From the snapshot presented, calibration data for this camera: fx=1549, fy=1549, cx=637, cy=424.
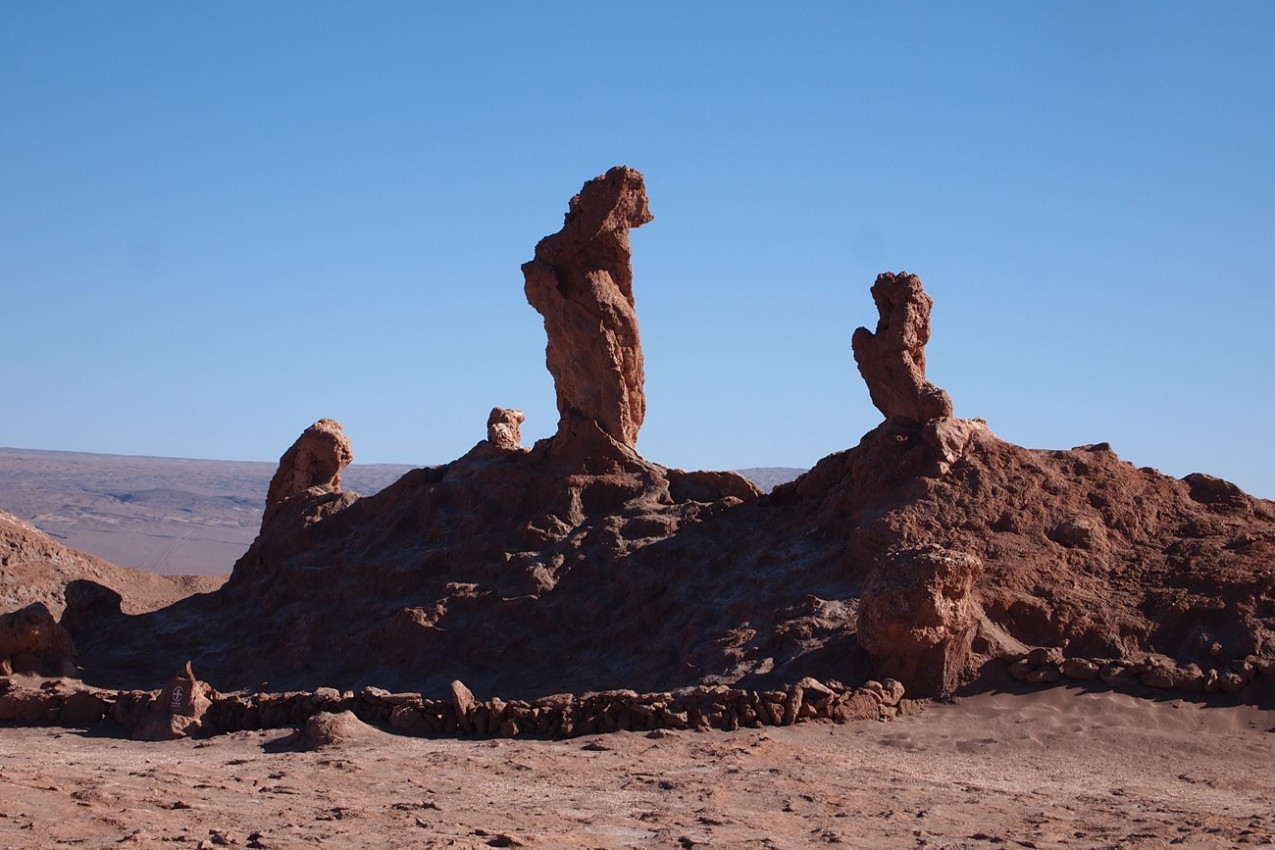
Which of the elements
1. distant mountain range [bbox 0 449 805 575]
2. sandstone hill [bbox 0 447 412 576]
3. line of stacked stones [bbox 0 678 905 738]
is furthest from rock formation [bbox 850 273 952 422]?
sandstone hill [bbox 0 447 412 576]

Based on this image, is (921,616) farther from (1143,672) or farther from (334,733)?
(334,733)

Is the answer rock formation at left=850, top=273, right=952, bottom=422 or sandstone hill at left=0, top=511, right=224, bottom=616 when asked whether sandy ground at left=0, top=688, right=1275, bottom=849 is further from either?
sandstone hill at left=0, top=511, right=224, bottom=616

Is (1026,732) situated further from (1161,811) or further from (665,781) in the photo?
(665,781)

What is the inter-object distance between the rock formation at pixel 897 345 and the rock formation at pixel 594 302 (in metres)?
2.45

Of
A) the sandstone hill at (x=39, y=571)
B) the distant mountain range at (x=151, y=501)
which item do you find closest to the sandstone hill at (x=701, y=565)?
the sandstone hill at (x=39, y=571)

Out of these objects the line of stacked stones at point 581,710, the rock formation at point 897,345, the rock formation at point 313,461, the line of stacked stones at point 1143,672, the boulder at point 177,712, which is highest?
the rock formation at point 897,345

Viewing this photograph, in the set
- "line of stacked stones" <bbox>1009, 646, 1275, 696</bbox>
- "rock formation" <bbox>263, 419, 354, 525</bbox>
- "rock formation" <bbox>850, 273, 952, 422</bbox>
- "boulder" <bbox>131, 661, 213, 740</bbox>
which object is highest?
"rock formation" <bbox>850, 273, 952, 422</bbox>

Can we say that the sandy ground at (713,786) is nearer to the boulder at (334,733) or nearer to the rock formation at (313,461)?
the boulder at (334,733)

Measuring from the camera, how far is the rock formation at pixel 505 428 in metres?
18.0

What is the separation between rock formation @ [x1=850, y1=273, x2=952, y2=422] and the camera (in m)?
15.2

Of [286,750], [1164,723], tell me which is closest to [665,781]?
[286,750]

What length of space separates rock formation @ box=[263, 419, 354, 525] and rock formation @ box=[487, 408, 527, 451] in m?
1.85

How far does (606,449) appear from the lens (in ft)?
52.2

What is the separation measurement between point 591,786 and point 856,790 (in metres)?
1.59
